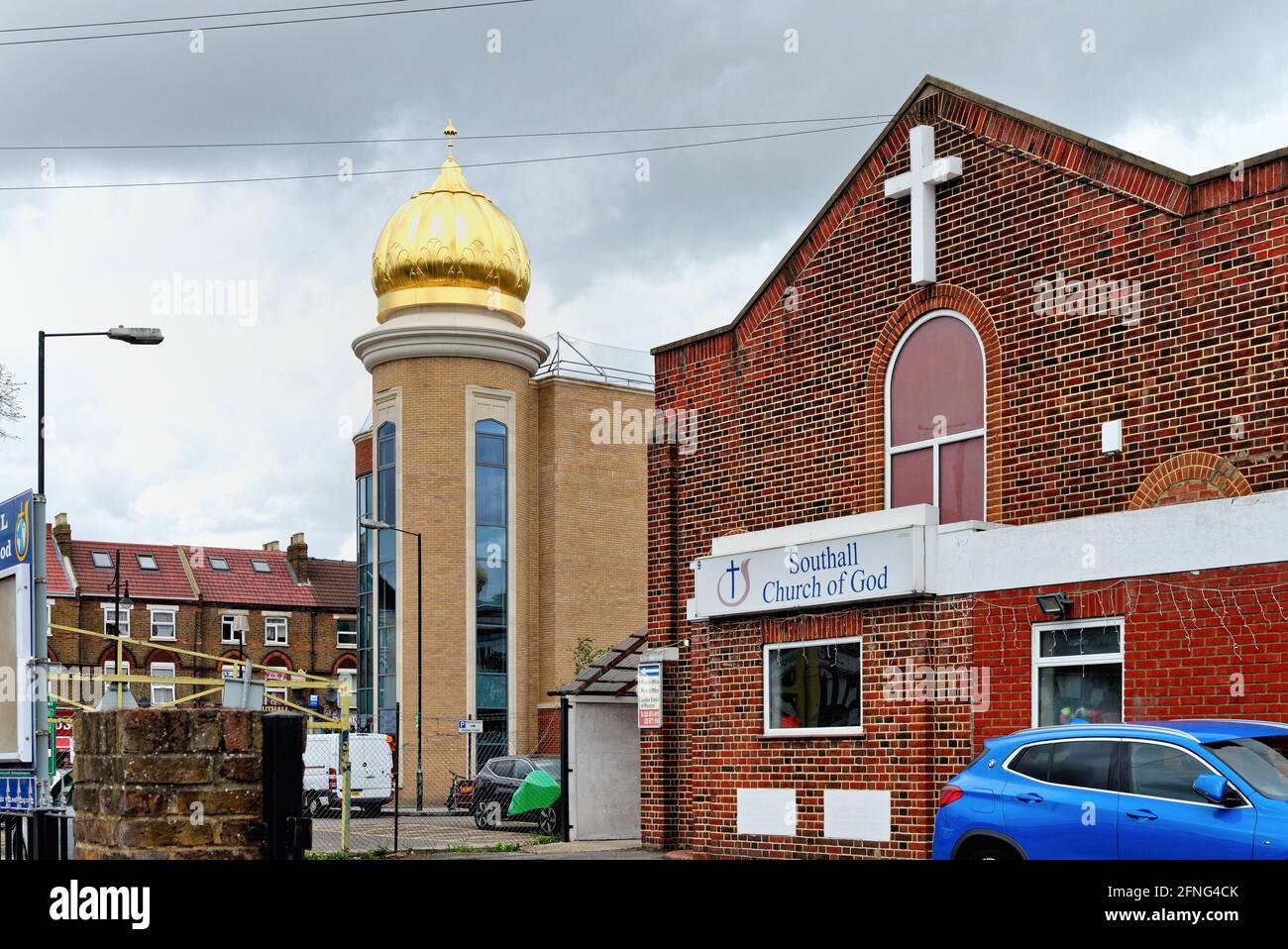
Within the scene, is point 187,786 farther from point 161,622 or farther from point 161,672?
point 161,672

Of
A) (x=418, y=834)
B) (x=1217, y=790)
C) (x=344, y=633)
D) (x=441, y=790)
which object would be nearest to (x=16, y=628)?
(x=1217, y=790)

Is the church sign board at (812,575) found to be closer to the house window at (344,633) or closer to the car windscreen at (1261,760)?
the car windscreen at (1261,760)

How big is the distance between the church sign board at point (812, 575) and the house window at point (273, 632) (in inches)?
2412

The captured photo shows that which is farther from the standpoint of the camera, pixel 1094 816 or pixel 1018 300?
pixel 1018 300

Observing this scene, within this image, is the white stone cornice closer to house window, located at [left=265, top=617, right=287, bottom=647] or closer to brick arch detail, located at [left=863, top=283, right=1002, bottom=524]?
brick arch detail, located at [left=863, top=283, right=1002, bottom=524]

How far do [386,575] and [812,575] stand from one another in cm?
3135

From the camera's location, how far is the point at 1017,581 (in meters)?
15.0

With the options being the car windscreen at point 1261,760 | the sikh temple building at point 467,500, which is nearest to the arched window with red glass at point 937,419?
the car windscreen at point 1261,760

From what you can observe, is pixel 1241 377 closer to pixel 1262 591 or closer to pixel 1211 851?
pixel 1262 591

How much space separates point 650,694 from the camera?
67.2 ft

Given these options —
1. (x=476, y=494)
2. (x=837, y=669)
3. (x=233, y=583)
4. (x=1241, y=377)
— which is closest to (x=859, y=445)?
(x=837, y=669)

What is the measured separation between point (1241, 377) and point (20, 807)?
10716 mm

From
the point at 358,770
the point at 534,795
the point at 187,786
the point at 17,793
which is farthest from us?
the point at 358,770

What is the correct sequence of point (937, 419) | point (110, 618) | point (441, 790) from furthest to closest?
point (110, 618), point (441, 790), point (937, 419)
